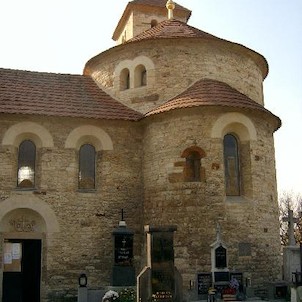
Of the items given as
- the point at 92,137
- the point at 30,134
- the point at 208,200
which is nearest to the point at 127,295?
the point at 208,200

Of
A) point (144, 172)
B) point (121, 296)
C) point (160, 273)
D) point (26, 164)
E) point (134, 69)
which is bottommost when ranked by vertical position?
point (121, 296)

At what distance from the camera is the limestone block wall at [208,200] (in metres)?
13.9

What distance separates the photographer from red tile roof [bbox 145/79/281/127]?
48.2ft

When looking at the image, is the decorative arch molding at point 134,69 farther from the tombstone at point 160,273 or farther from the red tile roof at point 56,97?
the tombstone at point 160,273

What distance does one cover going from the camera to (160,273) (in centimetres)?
1066

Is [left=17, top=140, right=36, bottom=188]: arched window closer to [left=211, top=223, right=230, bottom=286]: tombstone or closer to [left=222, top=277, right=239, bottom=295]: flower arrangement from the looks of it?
[left=211, top=223, right=230, bottom=286]: tombstone

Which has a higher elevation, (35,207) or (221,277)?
(35,207)

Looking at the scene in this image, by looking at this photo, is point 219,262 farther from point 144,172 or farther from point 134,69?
point 134,69

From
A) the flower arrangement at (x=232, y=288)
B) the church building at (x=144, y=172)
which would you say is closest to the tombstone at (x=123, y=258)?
the church building at (x=144, y=172)

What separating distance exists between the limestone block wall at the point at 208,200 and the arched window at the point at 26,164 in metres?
3.85

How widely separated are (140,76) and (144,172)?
386 cm

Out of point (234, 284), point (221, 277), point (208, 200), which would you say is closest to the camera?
point (234, 284)

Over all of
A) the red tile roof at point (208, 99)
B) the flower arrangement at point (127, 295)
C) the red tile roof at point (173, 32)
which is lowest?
the flower arrangement at point (127, 295)

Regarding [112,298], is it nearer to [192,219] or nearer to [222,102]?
[192,219]
